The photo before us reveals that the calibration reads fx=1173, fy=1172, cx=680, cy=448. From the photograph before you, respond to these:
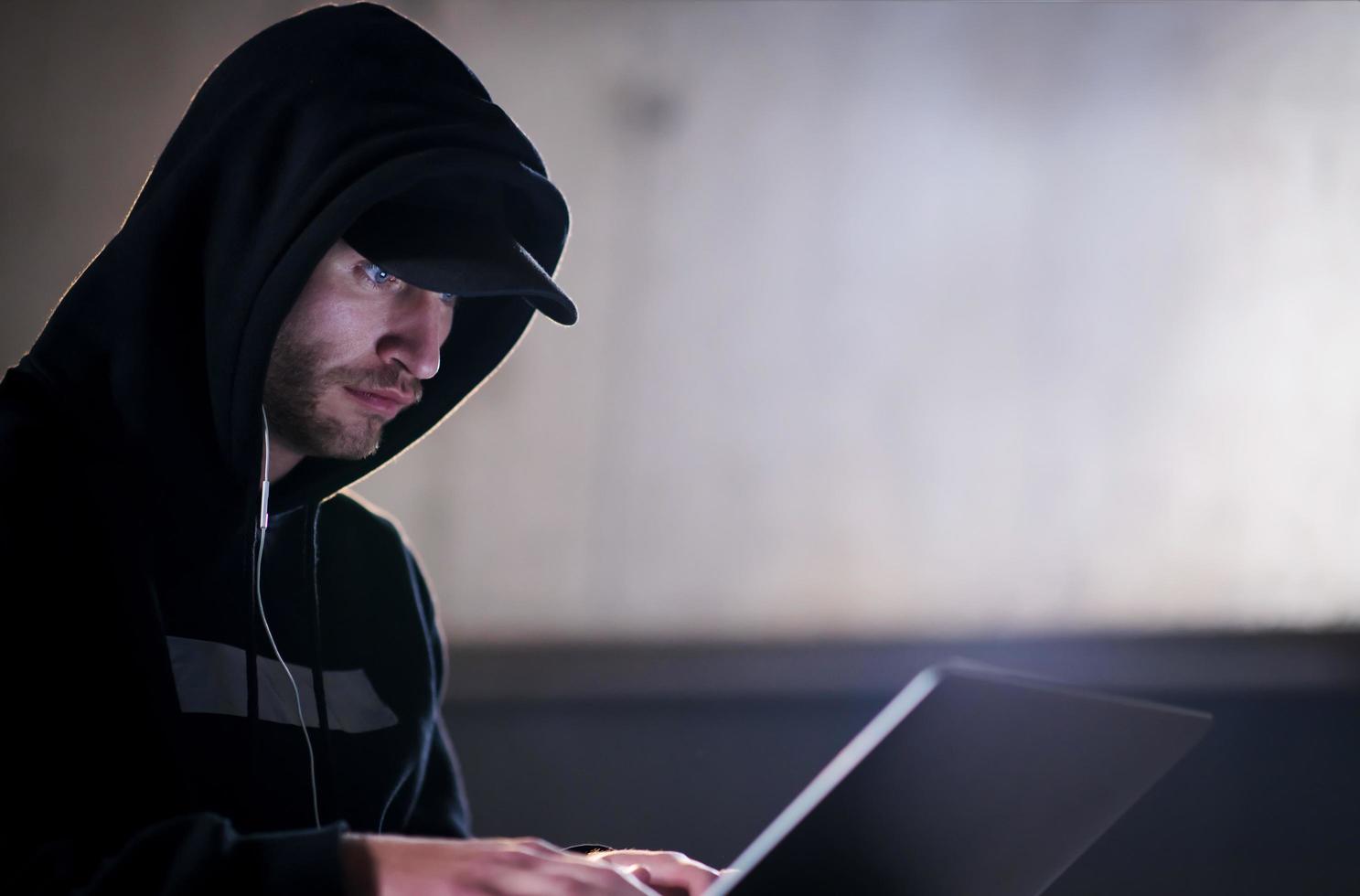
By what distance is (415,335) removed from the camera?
1.17 metres

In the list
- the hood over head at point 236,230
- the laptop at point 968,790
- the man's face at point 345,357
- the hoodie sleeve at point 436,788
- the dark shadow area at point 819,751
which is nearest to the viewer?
the laptop at point 968,790

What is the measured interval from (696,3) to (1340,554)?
57.6 inches

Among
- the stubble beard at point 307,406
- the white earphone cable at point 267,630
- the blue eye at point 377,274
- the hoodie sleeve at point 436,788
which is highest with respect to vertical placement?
the blue eye at point 377,274

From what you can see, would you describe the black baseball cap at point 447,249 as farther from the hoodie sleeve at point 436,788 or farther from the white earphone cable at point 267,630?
the hoodie sleeve at point 436,788

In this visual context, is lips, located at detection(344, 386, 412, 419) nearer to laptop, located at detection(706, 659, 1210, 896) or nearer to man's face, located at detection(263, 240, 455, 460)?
man's face, located at detection(263, 240, 455, 460)

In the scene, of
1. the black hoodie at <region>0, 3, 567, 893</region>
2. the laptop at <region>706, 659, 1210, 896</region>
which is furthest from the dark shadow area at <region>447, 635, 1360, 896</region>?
the laptop at <region>706, 659, 1210, 896</region>

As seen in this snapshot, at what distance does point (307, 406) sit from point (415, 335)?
0.13m

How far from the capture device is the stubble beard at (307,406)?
1125 millimetres

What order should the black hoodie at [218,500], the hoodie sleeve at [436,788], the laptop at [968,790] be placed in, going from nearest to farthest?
1. the laptop at [968,790]
2. the black hoodie at [218,500]
3. the hoodie sleeve at [436,788]

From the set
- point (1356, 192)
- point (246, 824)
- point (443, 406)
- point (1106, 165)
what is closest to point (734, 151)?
point (1106, 165)

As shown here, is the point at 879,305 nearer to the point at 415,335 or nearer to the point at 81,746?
the point at 415,335

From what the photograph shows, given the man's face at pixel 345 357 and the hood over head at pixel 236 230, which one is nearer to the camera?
the hood over head at pixel 236 230

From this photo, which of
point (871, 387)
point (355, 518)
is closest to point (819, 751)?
point (871, 387)

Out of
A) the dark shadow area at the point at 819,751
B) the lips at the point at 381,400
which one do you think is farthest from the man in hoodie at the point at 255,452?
the dark shadow area at the point at 819,751
